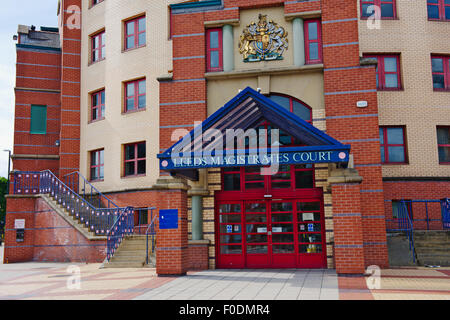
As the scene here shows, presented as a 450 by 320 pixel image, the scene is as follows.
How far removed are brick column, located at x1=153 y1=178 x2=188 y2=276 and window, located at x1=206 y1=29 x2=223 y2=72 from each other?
4387 millimetres

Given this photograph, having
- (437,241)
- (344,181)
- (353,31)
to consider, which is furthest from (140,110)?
(437,241)

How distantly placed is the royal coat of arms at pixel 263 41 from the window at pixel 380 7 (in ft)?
22.9

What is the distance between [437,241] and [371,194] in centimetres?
389

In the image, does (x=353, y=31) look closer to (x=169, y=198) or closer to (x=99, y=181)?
(x=169, y=198)

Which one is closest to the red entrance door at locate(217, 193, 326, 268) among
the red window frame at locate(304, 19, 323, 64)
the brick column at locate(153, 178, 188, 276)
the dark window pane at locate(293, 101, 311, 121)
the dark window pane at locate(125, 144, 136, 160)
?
the brick column at locate(153, 178, 188, 276)

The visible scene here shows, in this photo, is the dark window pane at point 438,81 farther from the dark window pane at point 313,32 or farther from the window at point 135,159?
the window at point 135,159

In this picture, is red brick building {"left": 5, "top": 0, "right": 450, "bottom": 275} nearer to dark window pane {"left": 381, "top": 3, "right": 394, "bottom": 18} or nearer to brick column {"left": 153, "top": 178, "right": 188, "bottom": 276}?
brick column {"left": 153, "top": 178, "right": 188, "bottom": 276}

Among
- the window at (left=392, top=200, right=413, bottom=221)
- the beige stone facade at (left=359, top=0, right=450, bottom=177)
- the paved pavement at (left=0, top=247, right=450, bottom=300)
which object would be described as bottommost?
the paved pavement at (left=0, top=247, right=450, bottom=300)

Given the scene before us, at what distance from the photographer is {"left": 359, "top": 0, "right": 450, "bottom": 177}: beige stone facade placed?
18453 mm

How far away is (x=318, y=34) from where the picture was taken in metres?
14.5

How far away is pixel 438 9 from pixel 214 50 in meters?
11.1

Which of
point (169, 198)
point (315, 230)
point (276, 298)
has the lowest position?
point (276, 298)

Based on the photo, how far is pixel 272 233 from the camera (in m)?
13.9

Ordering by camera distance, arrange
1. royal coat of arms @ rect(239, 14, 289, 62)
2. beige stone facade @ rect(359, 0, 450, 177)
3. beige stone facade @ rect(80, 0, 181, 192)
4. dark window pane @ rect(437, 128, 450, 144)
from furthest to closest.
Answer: beige stone facade @ rect(80, 0, 181, 192), dark window pane @ rect(437, 128, 450, 144), beige stone facade @ rect(359, 0, 450, 177), royal coat of arms @ rect(239, 14, 289, 62)
